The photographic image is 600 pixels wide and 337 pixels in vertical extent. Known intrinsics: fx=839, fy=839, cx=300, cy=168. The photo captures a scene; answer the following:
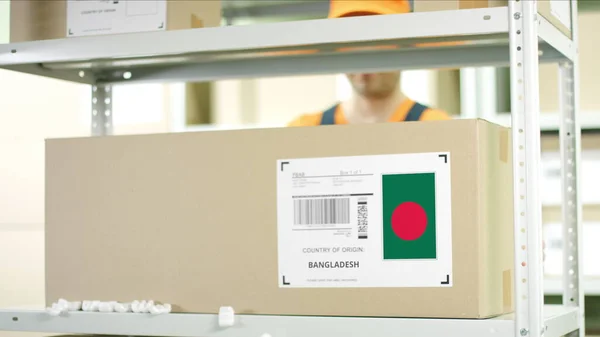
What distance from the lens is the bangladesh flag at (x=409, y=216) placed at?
4.01 ft

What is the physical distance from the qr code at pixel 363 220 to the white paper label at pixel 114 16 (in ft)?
1.55

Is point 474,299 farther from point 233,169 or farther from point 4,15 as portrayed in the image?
point 4,15

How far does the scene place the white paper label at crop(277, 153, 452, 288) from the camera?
1.22 meters

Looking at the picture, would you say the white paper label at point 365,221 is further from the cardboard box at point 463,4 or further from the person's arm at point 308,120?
the person's arm at point 308,120

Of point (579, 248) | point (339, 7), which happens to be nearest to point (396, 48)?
point (339, 7)

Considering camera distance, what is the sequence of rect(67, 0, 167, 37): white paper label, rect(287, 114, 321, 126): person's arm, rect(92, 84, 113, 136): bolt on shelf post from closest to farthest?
1. rect(67, 0, 167, 37): white paper label
2. rect(92, 84, 113, 136): bolt on shelf post
3. rect(287, 114, 321, 126): person's arm

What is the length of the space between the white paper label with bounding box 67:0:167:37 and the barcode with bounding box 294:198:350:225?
0.41 meters

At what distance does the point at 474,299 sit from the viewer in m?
1.20

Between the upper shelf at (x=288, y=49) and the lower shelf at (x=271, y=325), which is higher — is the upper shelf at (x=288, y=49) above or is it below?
above

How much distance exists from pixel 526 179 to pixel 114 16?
0.76 metres

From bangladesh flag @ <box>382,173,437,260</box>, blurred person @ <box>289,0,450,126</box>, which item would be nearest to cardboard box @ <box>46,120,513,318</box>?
bangladesh flag @ <box>382,173,437,260</box>

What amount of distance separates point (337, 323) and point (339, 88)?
5.52ft

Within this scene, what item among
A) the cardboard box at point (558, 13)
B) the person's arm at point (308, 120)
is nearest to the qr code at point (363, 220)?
the cardboard box at point (558, 13)

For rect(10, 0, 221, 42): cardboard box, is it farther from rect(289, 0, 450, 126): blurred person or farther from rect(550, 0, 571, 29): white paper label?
rect(289, 0, 450, 126): blurred person
